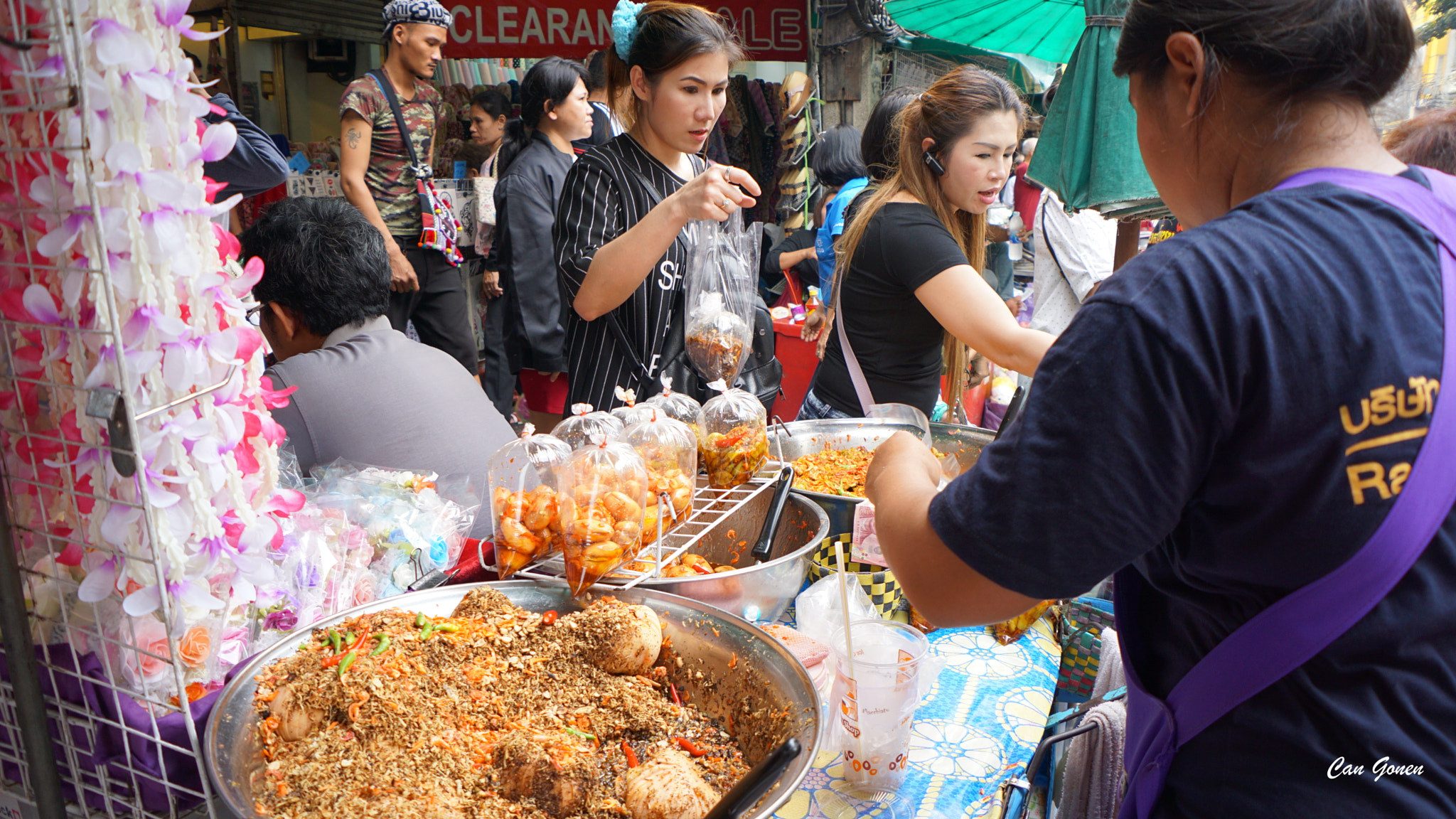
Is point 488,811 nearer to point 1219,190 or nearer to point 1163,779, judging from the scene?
point 1163,779

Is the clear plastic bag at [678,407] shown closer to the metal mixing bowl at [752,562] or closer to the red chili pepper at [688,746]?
the metal mixing bowl at [752,562]

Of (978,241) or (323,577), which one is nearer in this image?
(323,577)

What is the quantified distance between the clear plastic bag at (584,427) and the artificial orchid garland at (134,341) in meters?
0.60

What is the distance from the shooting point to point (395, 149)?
4.17m

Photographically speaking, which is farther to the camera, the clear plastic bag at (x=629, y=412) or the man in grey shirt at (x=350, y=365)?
the man in grey shirt at (x=350, y=365)

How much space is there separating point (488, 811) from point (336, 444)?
47.7 inches

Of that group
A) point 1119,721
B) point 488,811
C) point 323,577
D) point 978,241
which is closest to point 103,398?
point 323,577

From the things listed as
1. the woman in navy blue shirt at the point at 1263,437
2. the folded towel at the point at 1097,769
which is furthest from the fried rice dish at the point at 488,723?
the folded towel at the point at 1097,769

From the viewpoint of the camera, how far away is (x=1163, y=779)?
900 mm

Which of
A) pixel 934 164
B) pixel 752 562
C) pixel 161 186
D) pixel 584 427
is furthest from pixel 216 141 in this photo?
pixel 934 164

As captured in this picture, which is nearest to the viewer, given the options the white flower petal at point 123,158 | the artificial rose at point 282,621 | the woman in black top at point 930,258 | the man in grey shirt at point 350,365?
Answer: the white flower petal at point 123,158

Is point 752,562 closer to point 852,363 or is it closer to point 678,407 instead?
point 678,407

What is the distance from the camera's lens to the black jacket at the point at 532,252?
4047 millimetres

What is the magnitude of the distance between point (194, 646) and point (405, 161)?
364 centimetres
